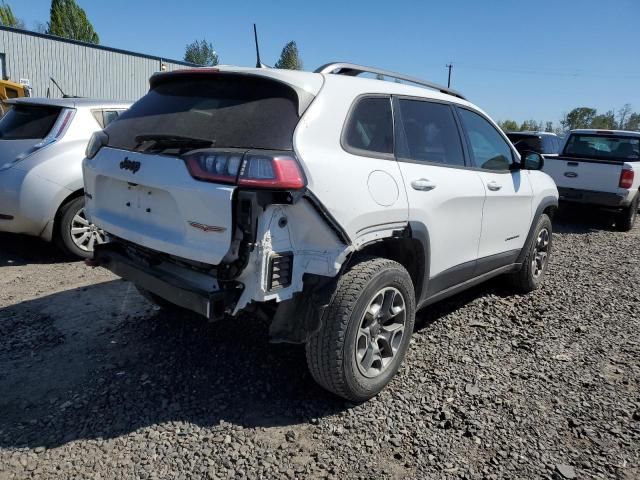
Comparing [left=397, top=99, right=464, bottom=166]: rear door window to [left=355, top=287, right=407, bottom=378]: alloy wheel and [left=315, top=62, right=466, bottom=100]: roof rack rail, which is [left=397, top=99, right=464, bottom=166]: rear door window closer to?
[left=315, top=62, right=466, bottom=100]: roof rack rail

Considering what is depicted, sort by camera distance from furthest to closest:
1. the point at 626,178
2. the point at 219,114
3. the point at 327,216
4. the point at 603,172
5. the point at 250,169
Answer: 1. the point at 603,172
2. the point at 626,178
3. the point at 219,114
4. the point at 327,216
5. the point at 250,169

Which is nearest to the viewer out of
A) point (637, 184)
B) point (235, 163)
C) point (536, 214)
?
point (235, 163)

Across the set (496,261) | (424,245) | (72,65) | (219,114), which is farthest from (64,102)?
(72,65)

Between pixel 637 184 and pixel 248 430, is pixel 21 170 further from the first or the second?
pixel 637 184

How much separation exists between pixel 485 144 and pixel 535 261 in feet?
5.44

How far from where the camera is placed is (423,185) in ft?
10.3

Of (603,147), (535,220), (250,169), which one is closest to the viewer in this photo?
(250,169)

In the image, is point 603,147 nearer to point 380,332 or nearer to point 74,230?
point 380,332

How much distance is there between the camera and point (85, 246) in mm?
5602

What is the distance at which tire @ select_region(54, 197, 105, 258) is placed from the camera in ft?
17.6

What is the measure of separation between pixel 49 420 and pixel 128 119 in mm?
1804

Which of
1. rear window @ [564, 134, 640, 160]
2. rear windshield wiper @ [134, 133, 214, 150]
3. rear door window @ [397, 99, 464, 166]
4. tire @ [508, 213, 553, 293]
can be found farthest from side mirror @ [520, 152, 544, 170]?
rear window @ [564, 134, 640, 160]

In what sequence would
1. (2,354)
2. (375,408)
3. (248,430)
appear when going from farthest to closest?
(2,354) → (375,408) → (248,430)

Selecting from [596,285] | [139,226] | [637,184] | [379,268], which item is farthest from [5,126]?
[637,184]
